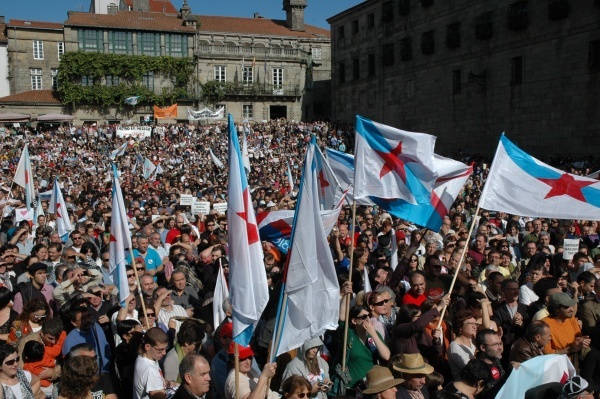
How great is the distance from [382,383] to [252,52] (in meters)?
53.4

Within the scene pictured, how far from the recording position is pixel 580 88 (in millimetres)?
27578

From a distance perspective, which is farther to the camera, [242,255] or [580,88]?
[580,88]

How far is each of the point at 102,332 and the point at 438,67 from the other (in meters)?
32.5

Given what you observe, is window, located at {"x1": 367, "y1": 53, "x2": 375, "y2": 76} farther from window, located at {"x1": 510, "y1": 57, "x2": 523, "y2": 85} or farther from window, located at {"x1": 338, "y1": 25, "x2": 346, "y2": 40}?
window, located at {"x1": 510, "y1": 57, "x2": 523, "y2": 85}

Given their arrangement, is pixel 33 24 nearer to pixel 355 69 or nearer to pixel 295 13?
pixel 295 13

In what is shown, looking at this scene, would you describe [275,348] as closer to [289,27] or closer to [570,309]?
[570,309]

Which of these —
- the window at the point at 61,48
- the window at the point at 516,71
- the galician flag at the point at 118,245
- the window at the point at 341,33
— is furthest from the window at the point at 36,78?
the galician flag at the point at 118,245

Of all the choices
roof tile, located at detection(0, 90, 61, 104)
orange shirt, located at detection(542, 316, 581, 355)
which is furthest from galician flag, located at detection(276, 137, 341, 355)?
roof tile, located at detection(0, 90, 61, 104)

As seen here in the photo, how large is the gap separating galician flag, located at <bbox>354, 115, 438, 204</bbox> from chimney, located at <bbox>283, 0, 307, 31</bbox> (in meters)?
55.5

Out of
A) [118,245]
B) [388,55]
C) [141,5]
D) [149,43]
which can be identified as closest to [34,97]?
[149,43]

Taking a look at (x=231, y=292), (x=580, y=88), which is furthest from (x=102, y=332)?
(x=580, y=88)

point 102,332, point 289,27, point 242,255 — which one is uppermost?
point 289,27

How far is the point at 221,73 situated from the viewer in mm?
55188

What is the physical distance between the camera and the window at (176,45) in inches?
2144
